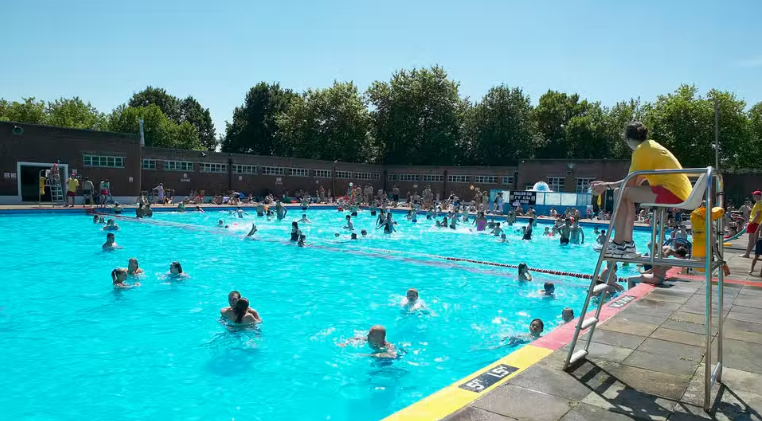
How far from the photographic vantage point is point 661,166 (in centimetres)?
376

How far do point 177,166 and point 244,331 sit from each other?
2951 centimetres

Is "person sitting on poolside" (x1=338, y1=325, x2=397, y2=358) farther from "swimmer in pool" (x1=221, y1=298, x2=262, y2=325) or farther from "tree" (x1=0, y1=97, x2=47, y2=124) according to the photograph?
"tree" (x1=0, y1=97, x2=47, y2=124)

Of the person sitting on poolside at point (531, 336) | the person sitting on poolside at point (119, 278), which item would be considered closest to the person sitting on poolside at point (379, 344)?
the person sitting on poolside at point (531, 336)

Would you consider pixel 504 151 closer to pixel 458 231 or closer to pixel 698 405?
pixel 458 231

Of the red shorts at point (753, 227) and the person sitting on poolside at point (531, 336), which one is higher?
the red shorts at point (753, 227)

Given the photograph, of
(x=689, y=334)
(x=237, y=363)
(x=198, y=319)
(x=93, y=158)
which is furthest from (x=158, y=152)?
(x=689, y=334)

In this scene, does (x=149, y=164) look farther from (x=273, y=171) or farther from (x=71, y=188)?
(x=273, y=171)

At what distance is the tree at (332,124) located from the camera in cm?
5069

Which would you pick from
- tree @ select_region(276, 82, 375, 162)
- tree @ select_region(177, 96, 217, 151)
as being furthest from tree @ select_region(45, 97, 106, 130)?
tree @ select_region(276, 82, 375, 162)

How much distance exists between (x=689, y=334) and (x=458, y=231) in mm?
19990

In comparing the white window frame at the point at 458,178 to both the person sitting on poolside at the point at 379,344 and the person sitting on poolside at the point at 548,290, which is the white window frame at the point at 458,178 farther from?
the person sitting on poolside at the point at 379,344

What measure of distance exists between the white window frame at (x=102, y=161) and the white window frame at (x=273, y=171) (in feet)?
37.0

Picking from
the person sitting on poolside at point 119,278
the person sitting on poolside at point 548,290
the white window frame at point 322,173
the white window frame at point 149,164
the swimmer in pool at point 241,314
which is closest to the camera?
the swimmer in pool at point 241,314

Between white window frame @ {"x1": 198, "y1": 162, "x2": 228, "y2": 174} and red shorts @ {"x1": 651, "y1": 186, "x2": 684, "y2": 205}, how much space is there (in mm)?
35857
